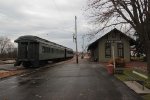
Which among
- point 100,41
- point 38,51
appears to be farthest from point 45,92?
point 100,41

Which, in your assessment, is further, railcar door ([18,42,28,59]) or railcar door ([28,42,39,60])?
railcar door ([18,42,28,59])

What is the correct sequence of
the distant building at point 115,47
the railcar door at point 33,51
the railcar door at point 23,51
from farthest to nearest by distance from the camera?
the distant building at point 115,47 → the railcar door at point 23,51 → the railcar door at point 33,51

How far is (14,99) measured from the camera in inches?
477

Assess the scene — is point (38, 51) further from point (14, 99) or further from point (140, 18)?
point (14, 99)

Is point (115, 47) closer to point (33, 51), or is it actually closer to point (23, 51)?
point (33, 51)

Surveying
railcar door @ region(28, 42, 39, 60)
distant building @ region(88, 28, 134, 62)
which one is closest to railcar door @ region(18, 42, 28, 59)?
railcar door @ region(28, 42, 39, 60)

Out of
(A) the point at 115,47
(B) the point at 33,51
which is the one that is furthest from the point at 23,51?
(A) the point at 115,47

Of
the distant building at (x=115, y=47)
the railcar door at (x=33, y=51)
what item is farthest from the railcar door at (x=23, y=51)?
the distant building at (x=115, y=47)

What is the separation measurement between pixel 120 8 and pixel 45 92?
989 centimetres

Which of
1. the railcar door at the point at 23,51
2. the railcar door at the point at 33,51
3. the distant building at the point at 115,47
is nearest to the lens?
the railcar door at the point at 33,51

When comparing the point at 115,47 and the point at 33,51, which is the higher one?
the point at 115,47

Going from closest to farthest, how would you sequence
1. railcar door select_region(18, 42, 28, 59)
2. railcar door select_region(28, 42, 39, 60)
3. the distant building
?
1. railcar door select_region(28, 42, 39, 60)
2. railcar door select_region(18, 42, 28, 59)
3. the distant building

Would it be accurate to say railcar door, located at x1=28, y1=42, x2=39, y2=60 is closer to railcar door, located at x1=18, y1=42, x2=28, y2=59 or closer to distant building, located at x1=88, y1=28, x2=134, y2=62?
railcar door, located at x1=18, y1=42, x2=28, y2=59

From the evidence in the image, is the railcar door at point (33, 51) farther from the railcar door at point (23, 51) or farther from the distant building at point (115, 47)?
the distant building at point (115, 47)
